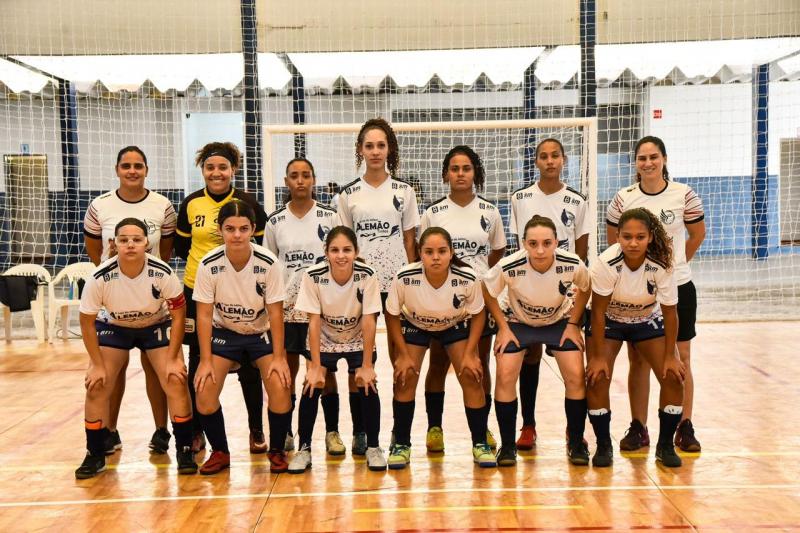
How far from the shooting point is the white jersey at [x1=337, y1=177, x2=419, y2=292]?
13.8 ft

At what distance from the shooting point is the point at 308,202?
418cm

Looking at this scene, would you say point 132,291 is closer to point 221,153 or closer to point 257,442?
point 221,153

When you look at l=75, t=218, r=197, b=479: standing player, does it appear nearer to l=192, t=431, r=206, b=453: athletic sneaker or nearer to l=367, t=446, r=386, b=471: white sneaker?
l=192, t=431, r=206, b=453: athletic sneaker

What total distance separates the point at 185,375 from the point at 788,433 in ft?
10.5

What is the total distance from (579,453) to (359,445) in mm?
1105

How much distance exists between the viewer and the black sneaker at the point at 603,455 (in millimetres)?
3857

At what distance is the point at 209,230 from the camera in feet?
13.4

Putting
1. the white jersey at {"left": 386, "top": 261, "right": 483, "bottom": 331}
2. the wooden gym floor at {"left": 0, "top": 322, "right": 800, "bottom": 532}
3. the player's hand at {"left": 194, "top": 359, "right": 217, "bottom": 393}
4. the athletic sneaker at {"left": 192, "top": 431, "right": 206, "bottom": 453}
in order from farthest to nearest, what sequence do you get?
the athletic sneaker at {"left": 192, "top": 431, "right": 206, "bottom": 453}, the white jersey at {"left": 386, "top": 261, "right": 483, "bottom": 331}, the player's hand at {"left": 194, "top": 359, "right": 217, "bottom": 393}, the wooden gym floor at {"left": 0, "top": 322, "right": 800, "bottom": 532}

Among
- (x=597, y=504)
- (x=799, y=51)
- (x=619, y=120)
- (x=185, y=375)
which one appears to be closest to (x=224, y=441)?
(x=185, y=375)

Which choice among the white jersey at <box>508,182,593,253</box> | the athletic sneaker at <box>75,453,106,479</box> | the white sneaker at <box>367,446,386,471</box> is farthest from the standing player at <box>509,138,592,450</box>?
the athletic sneaker at <box>75,453,106,479</box>

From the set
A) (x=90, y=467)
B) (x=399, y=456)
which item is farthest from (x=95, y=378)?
(x=399, y=456)

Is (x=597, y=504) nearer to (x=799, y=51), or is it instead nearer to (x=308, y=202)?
(x=308, y=202)

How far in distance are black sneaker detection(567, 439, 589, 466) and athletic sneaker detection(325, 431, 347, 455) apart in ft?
3.75

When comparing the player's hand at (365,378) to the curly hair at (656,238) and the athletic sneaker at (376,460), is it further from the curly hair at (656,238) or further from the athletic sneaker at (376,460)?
the curly hair at (656,238)
